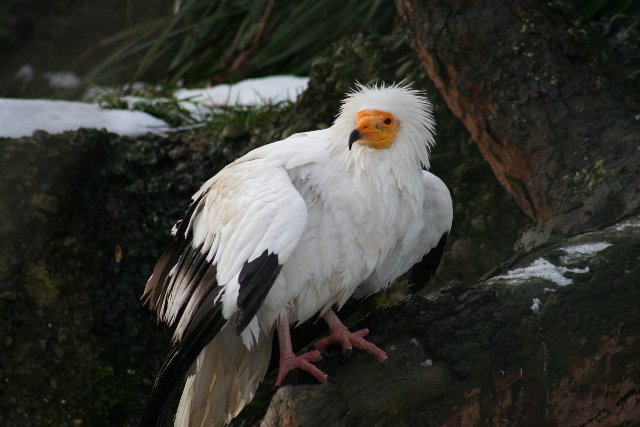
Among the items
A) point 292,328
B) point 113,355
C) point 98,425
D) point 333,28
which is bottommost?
point 98,425

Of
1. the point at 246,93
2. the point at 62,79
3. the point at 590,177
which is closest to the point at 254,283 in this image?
the point at 590,177

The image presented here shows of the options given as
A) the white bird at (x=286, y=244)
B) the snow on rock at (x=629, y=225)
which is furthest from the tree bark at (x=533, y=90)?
the white bird at (x=286, y=244)

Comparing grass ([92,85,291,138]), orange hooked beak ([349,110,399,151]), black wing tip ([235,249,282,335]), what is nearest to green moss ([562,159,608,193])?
Result: orange hooked beak ([349,110,399,151])

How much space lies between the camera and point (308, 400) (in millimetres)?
2418

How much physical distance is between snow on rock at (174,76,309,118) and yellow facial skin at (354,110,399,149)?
7.01 ft

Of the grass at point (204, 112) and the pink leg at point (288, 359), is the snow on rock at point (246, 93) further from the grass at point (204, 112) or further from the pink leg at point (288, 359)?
the pink leg at point (288, 359)

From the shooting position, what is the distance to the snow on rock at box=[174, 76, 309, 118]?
525cm

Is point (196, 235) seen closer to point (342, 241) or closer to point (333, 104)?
point (342, 241)

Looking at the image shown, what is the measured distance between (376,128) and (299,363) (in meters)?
0.81

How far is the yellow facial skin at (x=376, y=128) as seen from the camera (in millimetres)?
3016

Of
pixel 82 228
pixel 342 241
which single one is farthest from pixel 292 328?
pixel 82 228

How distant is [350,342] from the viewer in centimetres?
282

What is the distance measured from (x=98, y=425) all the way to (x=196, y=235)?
138cm

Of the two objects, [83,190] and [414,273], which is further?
[83,190]
